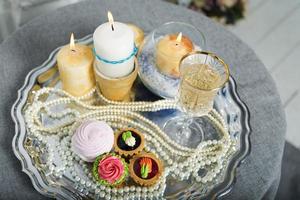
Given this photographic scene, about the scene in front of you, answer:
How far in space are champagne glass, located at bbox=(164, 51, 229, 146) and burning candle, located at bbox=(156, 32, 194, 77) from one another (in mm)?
55

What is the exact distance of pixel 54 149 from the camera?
30.0 inches

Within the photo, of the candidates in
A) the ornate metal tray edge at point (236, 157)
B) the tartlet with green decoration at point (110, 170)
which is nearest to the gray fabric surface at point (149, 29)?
the ornate metal tray edge at point (236, 157)

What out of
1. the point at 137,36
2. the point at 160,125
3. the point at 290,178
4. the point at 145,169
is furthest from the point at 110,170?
the point at 290,178

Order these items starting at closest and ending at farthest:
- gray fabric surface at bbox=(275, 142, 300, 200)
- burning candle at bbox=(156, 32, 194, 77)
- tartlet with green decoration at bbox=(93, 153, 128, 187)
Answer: tartlet with green decoration at bbox=(93, 153, 128, 187) → burning candle at bbox=(156, 32, 194, 77) → gray fabric surface at bbox=(275, 142, 300, 200)

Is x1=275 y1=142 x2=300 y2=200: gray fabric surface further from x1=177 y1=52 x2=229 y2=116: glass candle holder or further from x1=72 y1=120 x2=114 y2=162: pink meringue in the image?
x1=72 y1=120 x2=114 y2=162: pink meringue

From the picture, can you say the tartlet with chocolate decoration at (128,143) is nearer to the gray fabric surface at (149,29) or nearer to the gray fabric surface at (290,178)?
the gray fabric surface at (149,29)

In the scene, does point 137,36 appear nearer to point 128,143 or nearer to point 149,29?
point 149,29

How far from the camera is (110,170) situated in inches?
27.5

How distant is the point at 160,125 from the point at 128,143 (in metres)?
0.11

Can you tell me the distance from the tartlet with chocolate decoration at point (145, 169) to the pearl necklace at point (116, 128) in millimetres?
14

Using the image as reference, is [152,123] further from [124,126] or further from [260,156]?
[260,156]

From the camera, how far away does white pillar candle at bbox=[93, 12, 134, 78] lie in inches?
28.9

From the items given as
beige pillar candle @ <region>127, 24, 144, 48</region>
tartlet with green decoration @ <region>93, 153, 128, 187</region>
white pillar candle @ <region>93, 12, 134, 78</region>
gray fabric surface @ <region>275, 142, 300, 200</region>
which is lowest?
gray fabric surface @ <region>275, 142, 300, 200</region>

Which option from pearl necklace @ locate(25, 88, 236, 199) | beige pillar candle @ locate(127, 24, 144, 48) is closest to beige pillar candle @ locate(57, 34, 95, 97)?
pearl necklace @ locate(25, 88, 236, 199)
